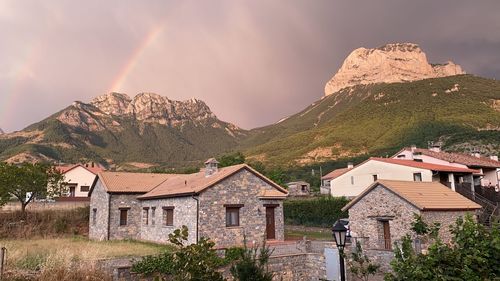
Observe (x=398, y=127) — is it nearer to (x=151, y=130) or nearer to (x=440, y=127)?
(x=440, y=127)

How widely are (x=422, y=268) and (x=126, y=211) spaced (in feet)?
87.4

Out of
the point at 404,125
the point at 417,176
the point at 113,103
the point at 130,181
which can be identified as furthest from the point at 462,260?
the point at 113,103

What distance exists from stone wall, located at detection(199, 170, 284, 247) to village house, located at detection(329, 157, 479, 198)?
14.9 meters

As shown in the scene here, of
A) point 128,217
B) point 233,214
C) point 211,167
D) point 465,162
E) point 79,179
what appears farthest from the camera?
point 79,179

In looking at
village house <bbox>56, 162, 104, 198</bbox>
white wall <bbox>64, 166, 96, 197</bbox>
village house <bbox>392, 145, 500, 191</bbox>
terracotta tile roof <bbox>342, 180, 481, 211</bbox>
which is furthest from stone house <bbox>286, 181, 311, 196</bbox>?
terracotta tile roof <bbox>342, 180, 481, 211</bbox>

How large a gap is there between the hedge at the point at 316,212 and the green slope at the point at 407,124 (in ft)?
110

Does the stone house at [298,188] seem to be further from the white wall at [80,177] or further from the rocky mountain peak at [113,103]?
the rocky mountain peak at [113,103]

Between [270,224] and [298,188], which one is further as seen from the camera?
[298,188]

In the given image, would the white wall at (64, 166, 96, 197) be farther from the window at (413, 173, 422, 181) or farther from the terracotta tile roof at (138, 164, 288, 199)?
the window at (413, 173, 422, 181)

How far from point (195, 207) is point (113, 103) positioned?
5203 inches

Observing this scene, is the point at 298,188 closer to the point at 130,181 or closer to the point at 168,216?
the point at 130,181

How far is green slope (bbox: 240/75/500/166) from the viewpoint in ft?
218

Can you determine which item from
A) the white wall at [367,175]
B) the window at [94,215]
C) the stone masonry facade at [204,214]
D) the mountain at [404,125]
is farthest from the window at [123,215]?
the mountain at [404,125]

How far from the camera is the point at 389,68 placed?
159 metres
